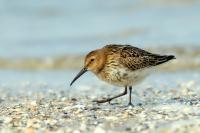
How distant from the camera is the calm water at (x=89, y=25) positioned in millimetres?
21203

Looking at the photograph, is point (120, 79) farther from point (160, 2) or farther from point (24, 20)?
point (160, 2)

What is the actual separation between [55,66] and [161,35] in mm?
4439

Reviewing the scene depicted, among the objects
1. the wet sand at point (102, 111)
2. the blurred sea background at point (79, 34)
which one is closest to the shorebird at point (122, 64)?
the wet sand at point (102, 111)

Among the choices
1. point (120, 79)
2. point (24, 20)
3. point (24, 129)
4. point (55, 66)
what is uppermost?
point (24, 20)

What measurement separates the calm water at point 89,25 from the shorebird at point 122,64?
920 cm

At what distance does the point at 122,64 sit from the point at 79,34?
13.0 m

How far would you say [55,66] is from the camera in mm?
19047

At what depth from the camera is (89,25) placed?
982 inches

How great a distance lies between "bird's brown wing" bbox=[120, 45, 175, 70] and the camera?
34.2ft

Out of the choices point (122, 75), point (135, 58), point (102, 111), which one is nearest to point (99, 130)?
point (102, 111)

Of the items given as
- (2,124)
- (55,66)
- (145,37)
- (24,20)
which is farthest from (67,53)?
(2,124)

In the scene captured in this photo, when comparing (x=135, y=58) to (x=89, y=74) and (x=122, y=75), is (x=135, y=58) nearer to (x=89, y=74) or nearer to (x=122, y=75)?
(x=122, y=75)

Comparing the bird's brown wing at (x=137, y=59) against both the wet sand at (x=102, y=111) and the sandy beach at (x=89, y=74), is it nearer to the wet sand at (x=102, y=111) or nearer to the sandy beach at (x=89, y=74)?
the sandy beach at (x=89, y=74)

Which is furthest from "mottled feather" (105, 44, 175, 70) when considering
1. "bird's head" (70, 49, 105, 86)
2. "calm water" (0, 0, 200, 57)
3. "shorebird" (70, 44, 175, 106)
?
"calm water" (0, 0, 200, 57)
